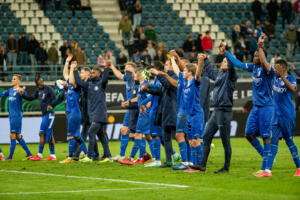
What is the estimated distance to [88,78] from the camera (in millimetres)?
15656

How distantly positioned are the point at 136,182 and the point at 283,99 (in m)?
3.27

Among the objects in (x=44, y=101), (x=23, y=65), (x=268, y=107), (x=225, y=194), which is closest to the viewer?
(x=225, y=194)

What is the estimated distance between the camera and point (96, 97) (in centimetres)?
1509

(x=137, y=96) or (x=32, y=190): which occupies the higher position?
(x=137, y=96)

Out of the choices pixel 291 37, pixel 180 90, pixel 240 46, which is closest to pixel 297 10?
pixel 291 37

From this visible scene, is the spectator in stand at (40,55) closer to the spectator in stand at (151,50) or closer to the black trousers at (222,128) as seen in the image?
the spectator in stand at (151,50)

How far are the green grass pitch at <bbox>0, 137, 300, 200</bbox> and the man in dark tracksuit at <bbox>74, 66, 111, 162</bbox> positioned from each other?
776 mm

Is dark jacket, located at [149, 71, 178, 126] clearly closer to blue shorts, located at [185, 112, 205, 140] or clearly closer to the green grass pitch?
blue shorts, located at [185, 112, 205, 140]

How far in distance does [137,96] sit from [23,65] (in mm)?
13541

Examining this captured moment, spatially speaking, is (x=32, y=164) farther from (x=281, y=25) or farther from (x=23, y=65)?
(x=281, y=25)

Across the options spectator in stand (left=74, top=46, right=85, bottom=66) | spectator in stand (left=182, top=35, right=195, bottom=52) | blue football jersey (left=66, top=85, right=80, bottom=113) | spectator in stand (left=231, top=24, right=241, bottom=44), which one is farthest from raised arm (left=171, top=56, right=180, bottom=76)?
spectator in stand (left=231, top=24, right=241, bottom=44)

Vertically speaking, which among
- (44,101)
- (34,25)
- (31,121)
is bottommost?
(31,121)

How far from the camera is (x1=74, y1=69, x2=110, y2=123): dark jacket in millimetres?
14992

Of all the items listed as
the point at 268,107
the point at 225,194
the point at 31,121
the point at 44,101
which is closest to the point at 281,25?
the point at 31,121
